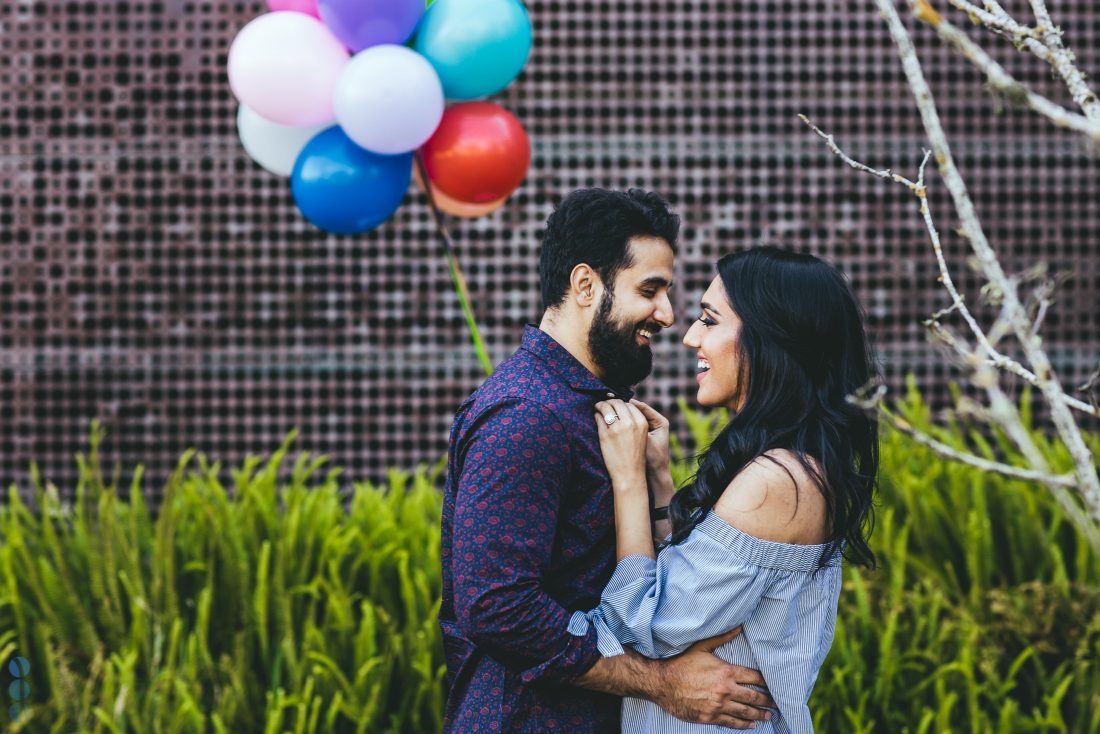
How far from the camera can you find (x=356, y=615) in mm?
3443

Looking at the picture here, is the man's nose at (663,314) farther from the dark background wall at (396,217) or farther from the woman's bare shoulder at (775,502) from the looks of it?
the dark background wall at (396,217)

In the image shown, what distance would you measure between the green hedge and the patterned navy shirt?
1.05m

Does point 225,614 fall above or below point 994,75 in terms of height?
below

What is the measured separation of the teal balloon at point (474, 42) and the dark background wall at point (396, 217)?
1.94 m

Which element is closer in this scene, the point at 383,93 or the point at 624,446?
the point at 624,446

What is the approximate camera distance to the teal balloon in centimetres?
283

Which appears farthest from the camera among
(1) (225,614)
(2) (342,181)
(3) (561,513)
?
(1) (225,614)

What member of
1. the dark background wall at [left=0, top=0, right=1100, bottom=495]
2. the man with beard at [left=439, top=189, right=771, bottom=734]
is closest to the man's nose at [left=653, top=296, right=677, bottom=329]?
the man with beard at [left=439, top=189, right=771, bottom=734]

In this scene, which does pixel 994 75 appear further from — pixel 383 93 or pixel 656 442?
pixel 383 93

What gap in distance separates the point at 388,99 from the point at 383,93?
0.8 inches

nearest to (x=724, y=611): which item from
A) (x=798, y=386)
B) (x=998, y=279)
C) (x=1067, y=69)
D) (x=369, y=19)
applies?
(x=798, y=386)

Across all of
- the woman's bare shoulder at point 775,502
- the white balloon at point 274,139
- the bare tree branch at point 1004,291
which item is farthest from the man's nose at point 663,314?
the white balloon at point 274,139

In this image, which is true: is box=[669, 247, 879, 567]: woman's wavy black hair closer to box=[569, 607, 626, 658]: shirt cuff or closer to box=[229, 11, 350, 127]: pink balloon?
box=[569, 607, 626, 658]: shirt cuff

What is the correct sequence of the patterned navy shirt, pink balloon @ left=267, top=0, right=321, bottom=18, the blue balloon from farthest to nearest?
pink balloon @ left=267, top=0, right=321, bottom=18
the blue balloon
the patterned navy shirt
